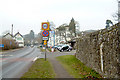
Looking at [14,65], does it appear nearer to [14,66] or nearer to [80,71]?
[14,66]

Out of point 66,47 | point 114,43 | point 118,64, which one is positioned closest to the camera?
point 118,64

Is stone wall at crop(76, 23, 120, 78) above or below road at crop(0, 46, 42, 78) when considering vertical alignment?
above

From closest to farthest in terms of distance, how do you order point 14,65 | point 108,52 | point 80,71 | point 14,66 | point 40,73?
point 108,52 < point 40,73 < point 80,71 < point 14,66 < point 14,65

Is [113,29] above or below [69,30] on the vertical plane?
below

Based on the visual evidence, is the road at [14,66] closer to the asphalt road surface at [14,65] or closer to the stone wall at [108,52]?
the asphalt road surface at [14,65]

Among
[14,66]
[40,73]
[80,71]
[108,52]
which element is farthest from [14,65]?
[108,52]

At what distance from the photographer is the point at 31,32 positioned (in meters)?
155

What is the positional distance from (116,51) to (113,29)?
3.06ft

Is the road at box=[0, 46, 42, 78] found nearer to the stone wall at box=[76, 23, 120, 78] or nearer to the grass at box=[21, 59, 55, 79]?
the grass at box=[21, 59, 55, 79]

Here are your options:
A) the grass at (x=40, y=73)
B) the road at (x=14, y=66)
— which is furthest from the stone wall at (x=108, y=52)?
the road at (x=14, y=66)

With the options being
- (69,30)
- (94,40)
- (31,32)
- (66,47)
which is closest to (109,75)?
(94,40)

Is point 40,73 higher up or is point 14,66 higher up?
point 40,73

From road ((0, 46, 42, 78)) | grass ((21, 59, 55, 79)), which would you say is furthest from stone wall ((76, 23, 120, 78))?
road ((0, 46, 42, 78))

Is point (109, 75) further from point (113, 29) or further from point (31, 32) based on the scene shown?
point (31, 32)
